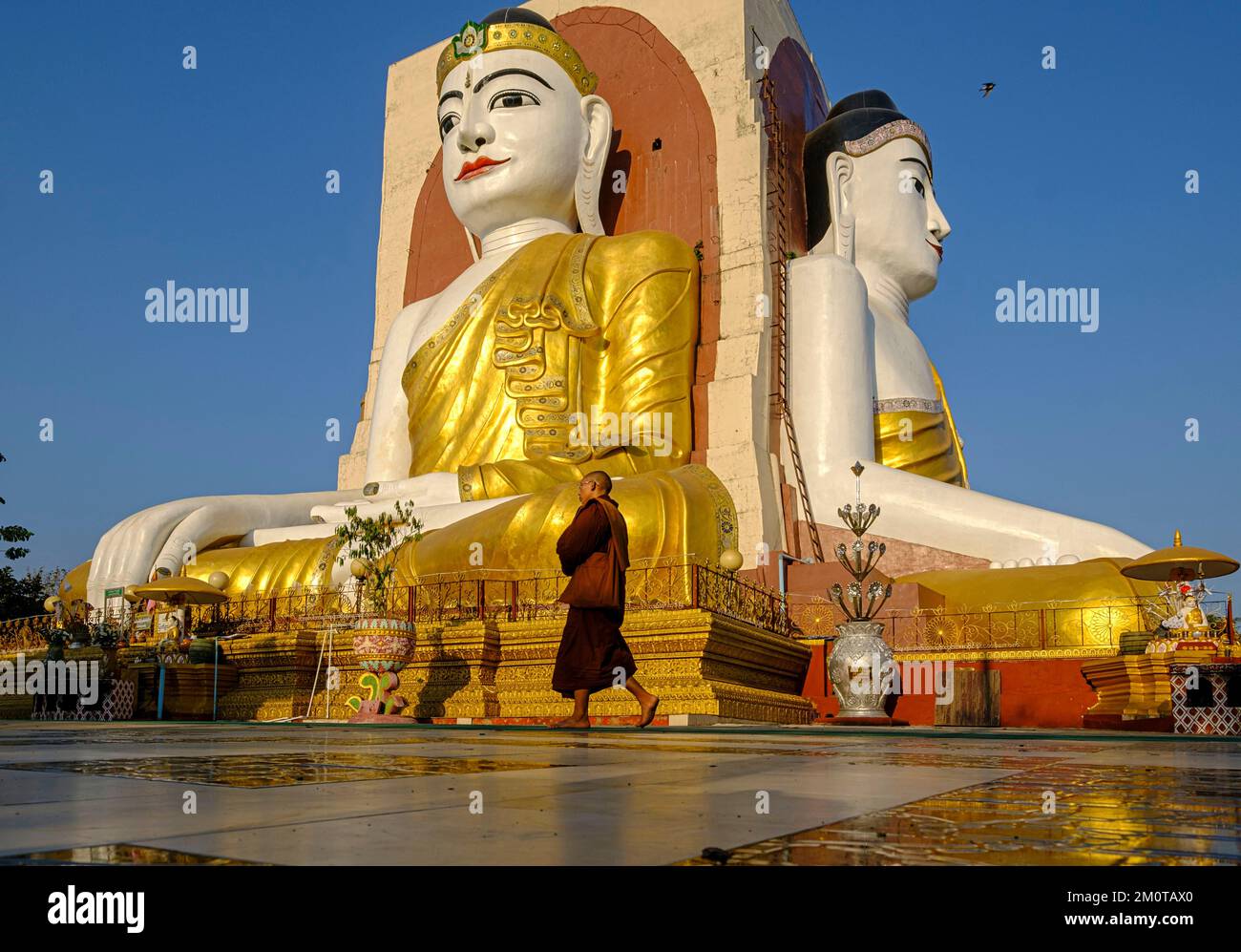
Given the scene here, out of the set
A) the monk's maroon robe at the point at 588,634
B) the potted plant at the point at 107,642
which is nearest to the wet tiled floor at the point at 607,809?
the monk's maroon robe at the point at 588,634

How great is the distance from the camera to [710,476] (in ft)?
33.5

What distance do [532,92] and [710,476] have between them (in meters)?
4.68

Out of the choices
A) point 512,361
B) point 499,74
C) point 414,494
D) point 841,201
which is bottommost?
point 414,494

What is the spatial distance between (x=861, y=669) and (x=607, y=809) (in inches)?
273

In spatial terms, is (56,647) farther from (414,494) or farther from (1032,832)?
(1032,832)

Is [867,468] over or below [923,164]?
below

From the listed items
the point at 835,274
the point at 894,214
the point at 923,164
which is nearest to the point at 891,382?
the point at 835,274

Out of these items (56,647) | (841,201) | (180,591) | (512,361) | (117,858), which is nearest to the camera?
(117,858)

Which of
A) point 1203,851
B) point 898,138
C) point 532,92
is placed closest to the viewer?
point 1203,851

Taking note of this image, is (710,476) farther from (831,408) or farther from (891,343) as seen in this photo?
(891,343)

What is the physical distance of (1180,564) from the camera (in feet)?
28.3
